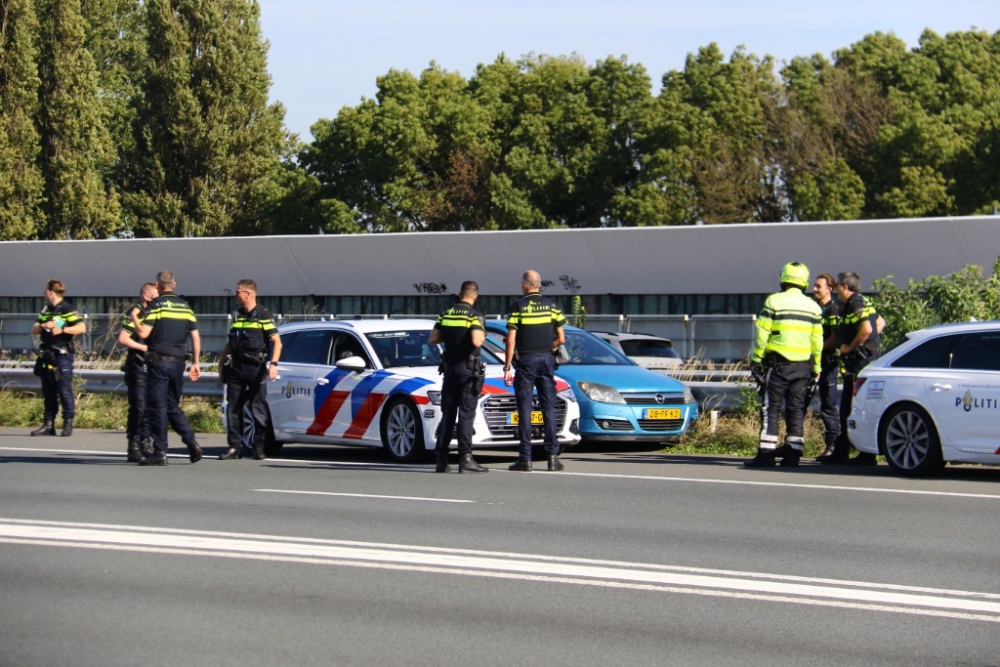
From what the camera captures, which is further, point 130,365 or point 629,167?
point 629,167

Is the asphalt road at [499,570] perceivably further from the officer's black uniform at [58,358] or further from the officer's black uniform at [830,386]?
the officer's black uniform at [58,358]

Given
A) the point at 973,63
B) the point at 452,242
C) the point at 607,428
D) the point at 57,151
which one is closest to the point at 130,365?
the point at 607,428

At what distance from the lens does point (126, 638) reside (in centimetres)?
608

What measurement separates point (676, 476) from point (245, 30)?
49.5 m

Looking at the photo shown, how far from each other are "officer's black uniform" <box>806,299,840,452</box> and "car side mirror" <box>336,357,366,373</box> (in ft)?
15.6

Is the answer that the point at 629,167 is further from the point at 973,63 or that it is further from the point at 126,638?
the point at 126,638

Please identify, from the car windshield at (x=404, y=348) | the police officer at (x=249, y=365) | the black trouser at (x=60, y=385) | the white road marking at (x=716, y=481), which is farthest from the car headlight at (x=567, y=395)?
the black trouser at (x=60, y=385)

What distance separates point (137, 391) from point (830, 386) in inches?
282

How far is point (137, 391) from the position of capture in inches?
556

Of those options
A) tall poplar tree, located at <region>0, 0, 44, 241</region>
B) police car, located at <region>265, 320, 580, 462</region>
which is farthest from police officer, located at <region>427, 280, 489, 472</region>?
tall poplar tree, located at <region>0, 0, 44, 241</region>

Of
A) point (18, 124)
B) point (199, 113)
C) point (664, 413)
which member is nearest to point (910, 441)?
point (664, 413)

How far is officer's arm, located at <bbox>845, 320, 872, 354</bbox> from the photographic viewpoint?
540 inches

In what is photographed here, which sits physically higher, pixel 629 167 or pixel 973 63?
pixel 973 63

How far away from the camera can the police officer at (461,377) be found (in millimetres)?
12797
